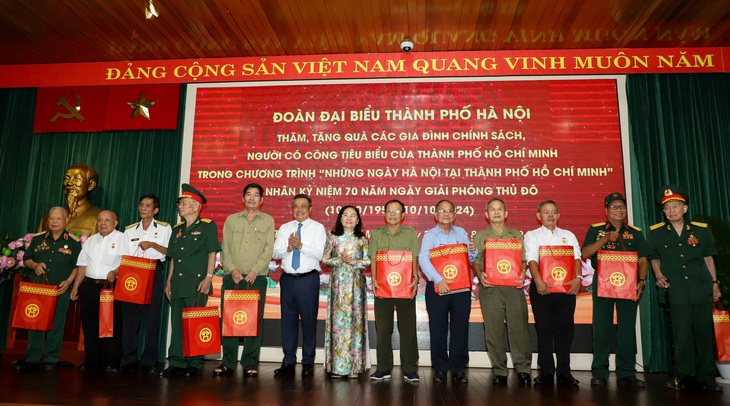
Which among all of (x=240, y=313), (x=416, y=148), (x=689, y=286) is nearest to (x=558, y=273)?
(x=689, y=286)

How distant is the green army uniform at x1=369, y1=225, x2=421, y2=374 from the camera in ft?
13.1

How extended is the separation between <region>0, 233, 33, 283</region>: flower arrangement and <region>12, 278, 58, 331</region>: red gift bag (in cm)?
92

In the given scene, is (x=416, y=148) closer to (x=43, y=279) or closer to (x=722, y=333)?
(x=722, y=333)

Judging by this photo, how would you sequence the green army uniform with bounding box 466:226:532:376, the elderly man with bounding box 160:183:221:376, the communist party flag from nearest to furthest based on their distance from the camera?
1. the green army uniform with bounding box 466:226:532:376
2. the elderly man with bounding box 160:183:221:376
3. the communist party flag

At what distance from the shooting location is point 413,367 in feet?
12.9

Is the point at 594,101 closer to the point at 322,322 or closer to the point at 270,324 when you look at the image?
the point at 322,322

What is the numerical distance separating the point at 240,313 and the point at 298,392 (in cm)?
95

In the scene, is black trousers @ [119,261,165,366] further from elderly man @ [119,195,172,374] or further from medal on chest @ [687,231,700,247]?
medal on chest @ [687,231,700,247]

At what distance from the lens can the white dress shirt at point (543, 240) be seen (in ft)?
13.5

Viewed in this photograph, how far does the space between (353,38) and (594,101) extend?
107 inches

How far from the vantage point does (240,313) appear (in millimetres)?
4078

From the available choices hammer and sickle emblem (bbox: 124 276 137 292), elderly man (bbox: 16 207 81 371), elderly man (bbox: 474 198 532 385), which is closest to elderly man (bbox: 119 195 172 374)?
hammer and sickle emblem (bbox: 124 276 137 292)

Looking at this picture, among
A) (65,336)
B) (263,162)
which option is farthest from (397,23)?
(65,336)

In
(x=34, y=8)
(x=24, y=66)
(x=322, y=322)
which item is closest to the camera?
(x=34, y=8)
